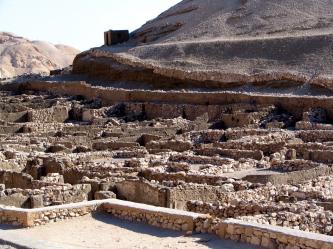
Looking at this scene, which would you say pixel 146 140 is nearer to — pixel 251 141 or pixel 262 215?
pixel 251 141

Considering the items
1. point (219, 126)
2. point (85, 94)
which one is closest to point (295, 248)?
point (219, 126)

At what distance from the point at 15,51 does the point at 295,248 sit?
3780 inches

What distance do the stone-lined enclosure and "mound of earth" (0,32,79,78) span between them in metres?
57.0

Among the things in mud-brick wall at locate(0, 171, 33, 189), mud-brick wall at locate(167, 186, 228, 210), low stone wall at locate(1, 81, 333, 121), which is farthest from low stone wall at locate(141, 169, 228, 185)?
low stone wall at locate(1, 81, 333, 121)

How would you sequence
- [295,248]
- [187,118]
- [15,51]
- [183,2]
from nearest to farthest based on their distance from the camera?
[295,248]
[187,118]
[183,2]
[15,51]

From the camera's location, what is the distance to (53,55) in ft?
364

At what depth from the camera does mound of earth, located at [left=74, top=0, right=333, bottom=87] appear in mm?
43750

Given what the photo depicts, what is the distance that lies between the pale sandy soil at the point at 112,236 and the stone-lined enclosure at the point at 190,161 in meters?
0.19

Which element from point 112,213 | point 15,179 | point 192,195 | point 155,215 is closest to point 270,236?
point 155,215

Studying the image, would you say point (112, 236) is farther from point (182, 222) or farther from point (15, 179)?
point (15, 179)

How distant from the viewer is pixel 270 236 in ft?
30.5

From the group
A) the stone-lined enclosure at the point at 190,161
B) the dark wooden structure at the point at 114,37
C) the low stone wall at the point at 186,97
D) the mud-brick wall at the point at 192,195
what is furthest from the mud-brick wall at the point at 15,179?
the dark wooden structure at the point at 114,37

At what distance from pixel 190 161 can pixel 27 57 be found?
274ft

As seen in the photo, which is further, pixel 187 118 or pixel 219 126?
pixel 187 118
